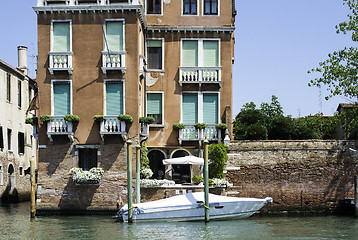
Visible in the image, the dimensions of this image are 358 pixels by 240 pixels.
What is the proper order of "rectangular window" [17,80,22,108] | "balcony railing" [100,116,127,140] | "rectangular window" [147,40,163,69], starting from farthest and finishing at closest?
"rectangular window" [17,80,22,108]
"rectangular window" [147,40,163,69]
"balcony railing" [100,116,127,140]

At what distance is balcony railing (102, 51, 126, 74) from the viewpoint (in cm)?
2264

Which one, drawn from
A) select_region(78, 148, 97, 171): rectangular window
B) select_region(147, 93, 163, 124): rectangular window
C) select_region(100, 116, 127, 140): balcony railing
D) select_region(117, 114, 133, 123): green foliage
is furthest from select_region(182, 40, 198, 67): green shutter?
select_region(78, 148, 97, 171): rectangular window

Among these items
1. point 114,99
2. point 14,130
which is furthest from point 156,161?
point 14,130

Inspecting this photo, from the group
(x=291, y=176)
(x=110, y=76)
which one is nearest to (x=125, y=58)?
(x=110, y=76)

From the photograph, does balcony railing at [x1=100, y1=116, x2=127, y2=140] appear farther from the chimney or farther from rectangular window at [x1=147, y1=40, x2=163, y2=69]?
the chimney

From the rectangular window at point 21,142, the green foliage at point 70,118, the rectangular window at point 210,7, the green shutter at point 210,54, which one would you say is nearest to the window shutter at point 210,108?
the green shutter at point 210,54

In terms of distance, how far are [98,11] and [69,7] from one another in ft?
3.59

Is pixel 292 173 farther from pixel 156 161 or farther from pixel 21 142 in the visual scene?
pixel 21 142

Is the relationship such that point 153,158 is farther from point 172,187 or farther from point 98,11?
point 98,11

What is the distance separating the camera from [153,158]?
24578mm

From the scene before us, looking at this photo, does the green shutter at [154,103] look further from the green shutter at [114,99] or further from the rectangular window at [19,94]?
the rectangular window at [19,94]

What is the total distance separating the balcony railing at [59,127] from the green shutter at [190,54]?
214 inches

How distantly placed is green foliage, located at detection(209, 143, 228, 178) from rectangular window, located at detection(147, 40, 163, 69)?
170 inches

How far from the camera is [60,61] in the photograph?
2286 cm
